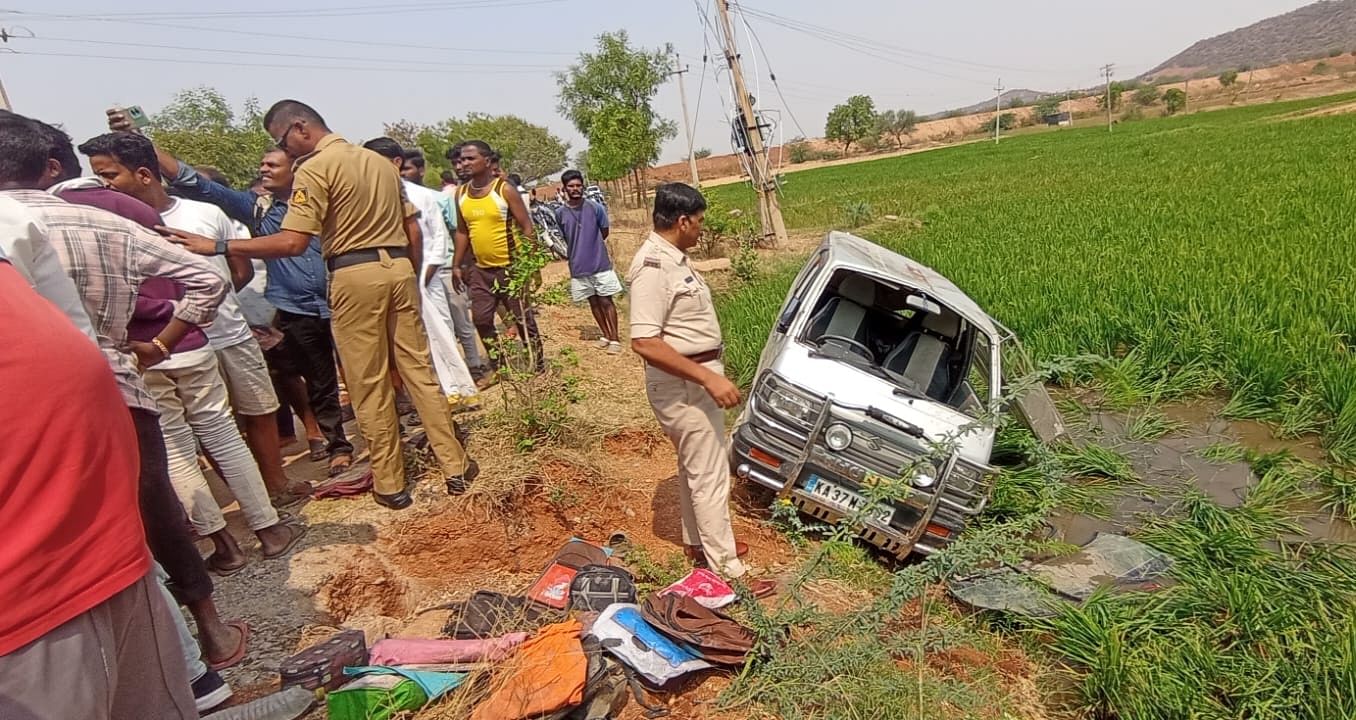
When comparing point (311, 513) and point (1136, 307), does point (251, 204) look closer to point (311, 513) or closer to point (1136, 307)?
point (311, 513)

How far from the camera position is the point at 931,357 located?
170 inches

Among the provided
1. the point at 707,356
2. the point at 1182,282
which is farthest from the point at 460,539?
the point at 1182,282

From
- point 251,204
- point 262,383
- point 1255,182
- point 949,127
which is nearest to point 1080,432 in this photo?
point 262,383

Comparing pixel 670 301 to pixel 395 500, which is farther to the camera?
pixel 395 500

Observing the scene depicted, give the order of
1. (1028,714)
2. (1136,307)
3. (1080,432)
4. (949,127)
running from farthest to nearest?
(949,127) → (1136,307) → (1080,432) → (1028,714)

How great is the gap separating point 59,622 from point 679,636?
5.73 ft

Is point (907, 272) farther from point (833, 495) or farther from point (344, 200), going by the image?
point (344, 200)

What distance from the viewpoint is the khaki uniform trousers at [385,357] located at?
3426 mm

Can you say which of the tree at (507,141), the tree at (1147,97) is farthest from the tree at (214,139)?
the tree at (1147,97)

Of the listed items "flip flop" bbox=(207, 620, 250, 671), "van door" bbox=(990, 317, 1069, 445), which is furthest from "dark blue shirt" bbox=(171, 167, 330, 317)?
"van door" bbox=(990, 317, 1069, 445)

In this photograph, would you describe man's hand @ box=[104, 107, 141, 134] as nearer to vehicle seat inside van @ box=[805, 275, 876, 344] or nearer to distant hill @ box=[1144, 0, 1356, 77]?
vehicle seat inside van @ box=[805, 275, 876, 344]

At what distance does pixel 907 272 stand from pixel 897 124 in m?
88.4

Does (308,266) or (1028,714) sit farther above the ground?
(308,266)

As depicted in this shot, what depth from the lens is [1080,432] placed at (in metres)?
4.86
